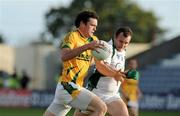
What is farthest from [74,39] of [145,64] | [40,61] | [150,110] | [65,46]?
[40,61]

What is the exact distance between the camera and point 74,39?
11.2 metres

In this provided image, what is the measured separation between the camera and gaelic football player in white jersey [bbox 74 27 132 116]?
40.6 feet

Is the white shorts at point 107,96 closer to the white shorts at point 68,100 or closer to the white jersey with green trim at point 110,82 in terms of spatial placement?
the white jersey with green trim at point 110,82

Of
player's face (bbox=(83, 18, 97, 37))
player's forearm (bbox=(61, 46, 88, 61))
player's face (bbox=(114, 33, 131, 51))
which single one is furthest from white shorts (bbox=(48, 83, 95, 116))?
player's face (bbox=(114, 33, 131, 51))

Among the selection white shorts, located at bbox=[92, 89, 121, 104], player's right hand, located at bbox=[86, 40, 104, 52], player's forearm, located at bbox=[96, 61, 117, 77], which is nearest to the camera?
player's right hand, located at bbox=[86, 40, 104, 52]

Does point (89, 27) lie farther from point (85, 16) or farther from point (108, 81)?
point (108, 81)

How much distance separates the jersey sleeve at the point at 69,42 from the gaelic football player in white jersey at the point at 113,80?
3.98ft

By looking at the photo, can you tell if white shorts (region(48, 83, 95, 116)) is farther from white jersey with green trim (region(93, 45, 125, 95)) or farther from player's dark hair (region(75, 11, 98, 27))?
white jersey with green trim (region(93, 45, 125, 95))

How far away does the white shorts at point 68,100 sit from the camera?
1130cm

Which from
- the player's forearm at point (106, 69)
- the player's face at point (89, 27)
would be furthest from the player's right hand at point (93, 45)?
the player's forearm at point (106, 69)

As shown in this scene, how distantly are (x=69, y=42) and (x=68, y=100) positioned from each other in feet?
3.11

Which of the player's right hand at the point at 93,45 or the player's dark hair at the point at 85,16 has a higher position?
the player's dark hair at the point at 85,16

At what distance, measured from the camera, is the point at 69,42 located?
11117mm

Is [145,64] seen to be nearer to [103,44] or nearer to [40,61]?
[40,61]
